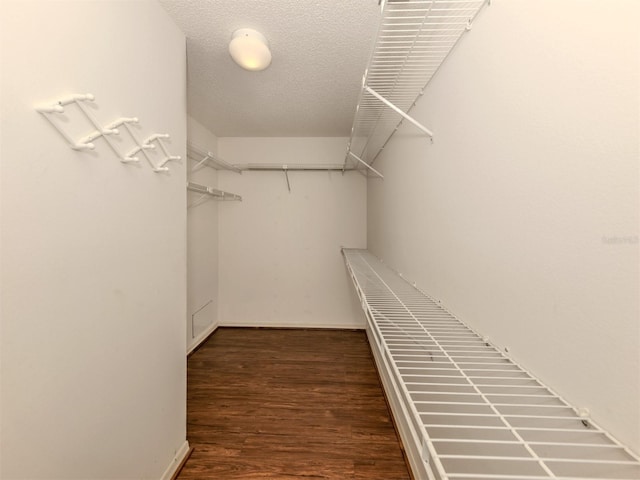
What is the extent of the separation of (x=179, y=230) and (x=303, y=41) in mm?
1182

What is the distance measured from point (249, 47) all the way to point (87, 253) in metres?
1.17

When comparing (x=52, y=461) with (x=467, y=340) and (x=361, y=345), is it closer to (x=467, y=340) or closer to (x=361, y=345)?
(x=467, y=340)

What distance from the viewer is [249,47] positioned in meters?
1.38

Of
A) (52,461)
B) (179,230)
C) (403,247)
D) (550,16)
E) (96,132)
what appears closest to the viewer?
(550,16)

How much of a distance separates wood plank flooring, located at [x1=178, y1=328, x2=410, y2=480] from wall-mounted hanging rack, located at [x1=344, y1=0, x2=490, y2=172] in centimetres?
167

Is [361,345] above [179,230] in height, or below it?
below

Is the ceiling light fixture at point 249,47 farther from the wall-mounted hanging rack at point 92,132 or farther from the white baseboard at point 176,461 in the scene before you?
the white baseboard at point 176,461

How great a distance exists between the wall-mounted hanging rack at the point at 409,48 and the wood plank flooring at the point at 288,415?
167 cm

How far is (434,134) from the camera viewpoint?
1209 mm

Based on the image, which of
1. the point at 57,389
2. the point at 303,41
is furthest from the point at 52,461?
the point at 303,41

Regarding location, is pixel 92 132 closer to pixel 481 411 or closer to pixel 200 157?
pixel 481 411

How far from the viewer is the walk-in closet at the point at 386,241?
0.49 meters

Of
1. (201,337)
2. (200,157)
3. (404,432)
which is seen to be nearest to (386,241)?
(404,432)

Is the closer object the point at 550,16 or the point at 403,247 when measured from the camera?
the point at 550,16
